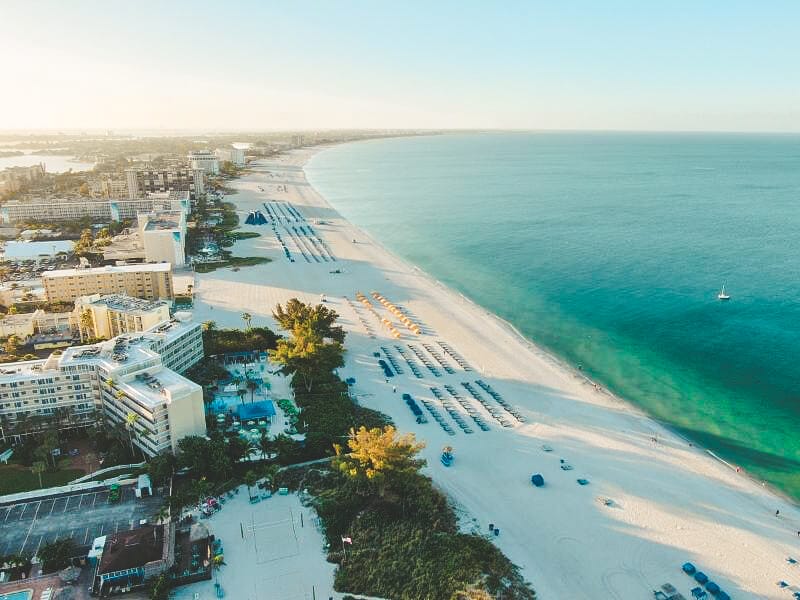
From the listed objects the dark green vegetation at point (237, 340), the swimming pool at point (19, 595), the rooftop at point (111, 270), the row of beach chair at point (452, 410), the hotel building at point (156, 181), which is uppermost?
the hotel building at point (156, 181)

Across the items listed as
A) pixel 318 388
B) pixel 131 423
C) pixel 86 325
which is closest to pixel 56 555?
pixel 131 423

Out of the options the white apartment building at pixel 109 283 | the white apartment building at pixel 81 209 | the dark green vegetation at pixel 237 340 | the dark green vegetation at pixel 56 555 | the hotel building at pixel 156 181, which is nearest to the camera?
the dark green vegetation at pixel 56 555

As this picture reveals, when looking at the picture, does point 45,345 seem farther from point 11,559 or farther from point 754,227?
point 754,227

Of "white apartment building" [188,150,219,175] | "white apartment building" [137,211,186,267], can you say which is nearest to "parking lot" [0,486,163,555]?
"white apartment building" [137,211,186,267]

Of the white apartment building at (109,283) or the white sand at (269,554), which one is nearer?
the white sand at (269,554)

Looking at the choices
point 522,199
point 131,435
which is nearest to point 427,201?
point 522,199

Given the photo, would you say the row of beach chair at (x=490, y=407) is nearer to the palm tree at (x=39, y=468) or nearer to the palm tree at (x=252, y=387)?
the palm tree at (x=252, y=387)

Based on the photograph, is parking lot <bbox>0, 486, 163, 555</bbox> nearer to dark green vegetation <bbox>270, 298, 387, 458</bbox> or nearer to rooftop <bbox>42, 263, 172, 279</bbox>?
dark green vegetation <bbox>270, 298, 387, 458</bbox>

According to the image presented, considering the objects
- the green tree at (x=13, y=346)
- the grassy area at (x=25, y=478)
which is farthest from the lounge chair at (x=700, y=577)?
the green tree at (x=13, y=346)
